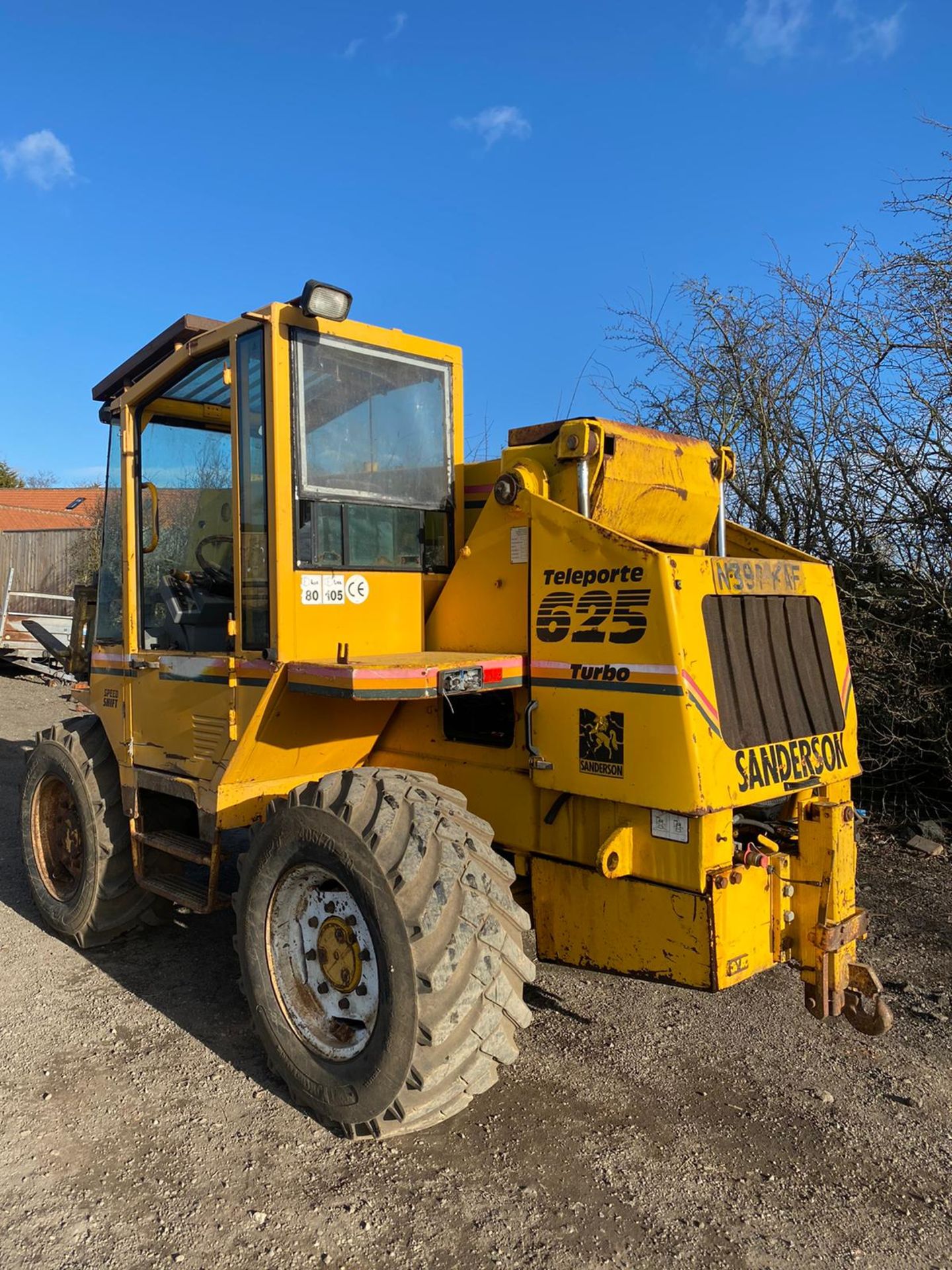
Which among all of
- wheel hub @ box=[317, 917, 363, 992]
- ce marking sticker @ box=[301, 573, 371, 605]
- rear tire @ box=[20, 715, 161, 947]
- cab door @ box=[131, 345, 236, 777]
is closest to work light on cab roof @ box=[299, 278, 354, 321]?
cab door @ box=[131, 345, 236, 777]

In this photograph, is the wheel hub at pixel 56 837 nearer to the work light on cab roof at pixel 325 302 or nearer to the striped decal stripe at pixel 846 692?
the work light on cab roof at pixel 325 302

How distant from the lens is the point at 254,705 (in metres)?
3.68

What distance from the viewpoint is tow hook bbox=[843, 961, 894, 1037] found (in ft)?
10.7

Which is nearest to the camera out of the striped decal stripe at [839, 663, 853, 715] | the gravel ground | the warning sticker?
the gravel ground

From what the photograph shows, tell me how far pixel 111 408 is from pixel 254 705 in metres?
2.14

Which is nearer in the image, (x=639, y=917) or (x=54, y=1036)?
(x=639, y=917)

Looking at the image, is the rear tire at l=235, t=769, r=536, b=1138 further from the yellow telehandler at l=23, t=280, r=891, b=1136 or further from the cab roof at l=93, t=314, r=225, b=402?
the cab roof at l=93, t=314, r=225, b=402

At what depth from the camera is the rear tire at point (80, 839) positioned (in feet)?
15.3

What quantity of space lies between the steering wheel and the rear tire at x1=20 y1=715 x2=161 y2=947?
4.02ft

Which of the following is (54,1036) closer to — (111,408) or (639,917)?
(639,917)

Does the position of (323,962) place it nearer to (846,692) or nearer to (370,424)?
(370,424)

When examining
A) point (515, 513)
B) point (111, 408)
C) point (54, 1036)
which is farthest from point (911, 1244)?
point (111, 408)

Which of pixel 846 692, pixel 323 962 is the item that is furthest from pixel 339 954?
pixel 846 692

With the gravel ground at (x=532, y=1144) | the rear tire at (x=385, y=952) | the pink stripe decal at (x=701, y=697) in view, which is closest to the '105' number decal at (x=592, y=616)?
the pink stripe decal at (x=701, y=697)
